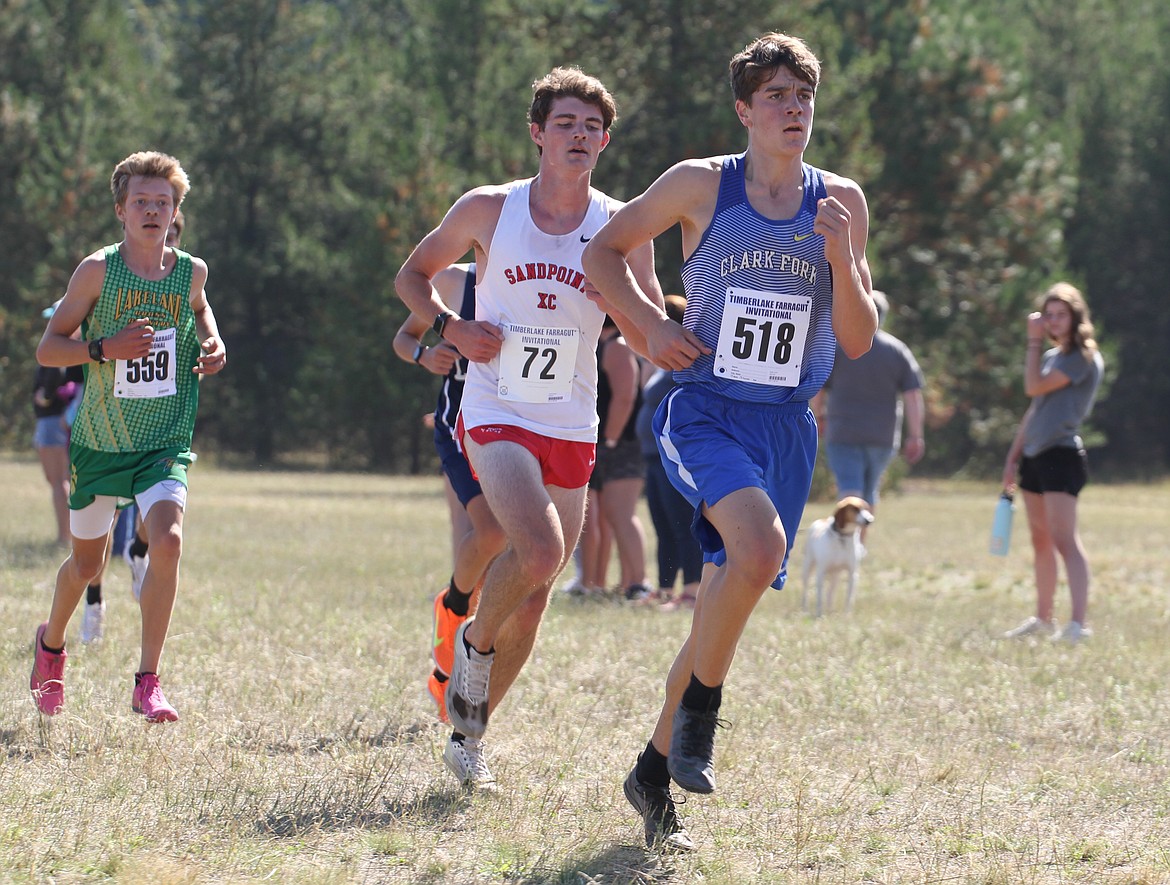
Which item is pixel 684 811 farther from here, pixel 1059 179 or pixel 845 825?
pixel 1059 179

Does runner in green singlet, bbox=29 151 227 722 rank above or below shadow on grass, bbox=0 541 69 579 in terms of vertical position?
above

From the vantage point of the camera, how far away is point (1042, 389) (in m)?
9.88

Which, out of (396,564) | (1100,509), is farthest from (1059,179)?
(396,564)

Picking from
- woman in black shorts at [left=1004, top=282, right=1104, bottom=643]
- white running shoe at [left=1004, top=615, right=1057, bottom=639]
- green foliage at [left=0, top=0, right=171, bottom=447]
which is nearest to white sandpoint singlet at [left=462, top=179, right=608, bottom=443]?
woman in black shorts at [left=1004, top=282, right=1104, bottom=643]

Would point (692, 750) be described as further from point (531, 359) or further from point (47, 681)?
point (47, 681)

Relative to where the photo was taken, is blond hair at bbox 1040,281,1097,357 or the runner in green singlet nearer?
the runner in green singlet

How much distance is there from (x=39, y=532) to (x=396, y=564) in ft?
12.0

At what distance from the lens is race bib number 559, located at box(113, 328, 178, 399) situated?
606 centimetres

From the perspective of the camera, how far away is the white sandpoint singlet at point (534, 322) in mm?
5281

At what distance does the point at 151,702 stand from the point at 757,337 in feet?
9.27

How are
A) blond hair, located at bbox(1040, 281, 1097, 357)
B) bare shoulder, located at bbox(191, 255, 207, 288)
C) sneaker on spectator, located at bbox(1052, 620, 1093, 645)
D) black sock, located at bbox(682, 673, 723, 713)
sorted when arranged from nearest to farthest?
black sock, located at bbox(682, 673, 723, 713), bare shoulder, located at bbox(191, 255, 207, 288), blond hair, located at bbox(1040, 281, 1097, 357), sneaker on spectator, located at bbox(1052, 620, 1093, 645)

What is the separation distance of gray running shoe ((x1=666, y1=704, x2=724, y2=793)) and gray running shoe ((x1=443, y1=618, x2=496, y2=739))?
0.86 metres

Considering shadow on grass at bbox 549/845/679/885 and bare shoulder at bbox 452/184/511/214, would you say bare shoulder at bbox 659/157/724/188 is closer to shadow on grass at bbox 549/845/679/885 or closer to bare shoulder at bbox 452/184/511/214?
bare shoulder at bbox 452/184/511/214

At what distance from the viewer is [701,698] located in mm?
4504
